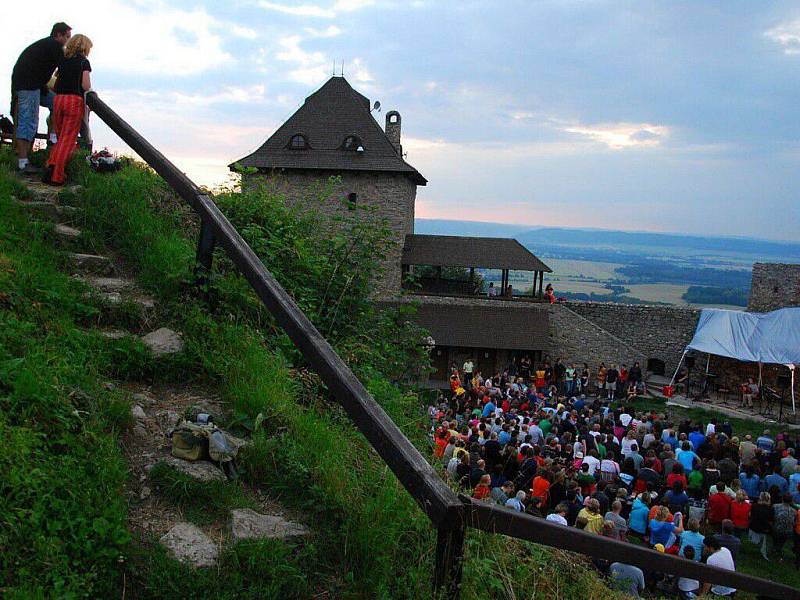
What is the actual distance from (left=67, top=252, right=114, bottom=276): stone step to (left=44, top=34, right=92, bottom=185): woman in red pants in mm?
1482

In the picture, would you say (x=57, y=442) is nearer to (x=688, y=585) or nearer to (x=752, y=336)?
(x=688, y=585)

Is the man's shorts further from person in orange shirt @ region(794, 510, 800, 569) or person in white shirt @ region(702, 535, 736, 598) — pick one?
person in orange shirt @ region(794, 510, 800, 569)

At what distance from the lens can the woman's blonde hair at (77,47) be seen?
550cm

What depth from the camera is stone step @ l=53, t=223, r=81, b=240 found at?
16.0 feet

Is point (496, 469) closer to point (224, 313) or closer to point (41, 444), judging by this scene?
point (224, 313)

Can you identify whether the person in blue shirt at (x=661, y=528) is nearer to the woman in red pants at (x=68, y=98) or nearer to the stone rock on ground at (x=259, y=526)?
the stone rock on ground at (x=259, y=526)

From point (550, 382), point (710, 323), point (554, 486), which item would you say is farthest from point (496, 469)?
point (710, 323)

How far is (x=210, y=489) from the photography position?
2922 mm

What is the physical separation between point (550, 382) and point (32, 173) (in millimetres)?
22090

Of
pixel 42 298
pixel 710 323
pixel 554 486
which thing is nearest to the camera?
pixel 42 298

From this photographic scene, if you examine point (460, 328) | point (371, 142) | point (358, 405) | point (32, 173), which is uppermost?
point (371, 142)

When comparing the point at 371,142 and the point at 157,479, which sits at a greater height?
the point at 371,142

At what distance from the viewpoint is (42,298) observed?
3.95m

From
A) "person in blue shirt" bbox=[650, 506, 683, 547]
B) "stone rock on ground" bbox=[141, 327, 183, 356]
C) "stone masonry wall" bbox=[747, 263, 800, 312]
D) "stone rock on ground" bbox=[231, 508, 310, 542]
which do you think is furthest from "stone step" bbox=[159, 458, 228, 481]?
"stone masonry wall" bbox=[747, 263, 800, 312]
